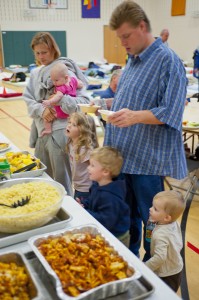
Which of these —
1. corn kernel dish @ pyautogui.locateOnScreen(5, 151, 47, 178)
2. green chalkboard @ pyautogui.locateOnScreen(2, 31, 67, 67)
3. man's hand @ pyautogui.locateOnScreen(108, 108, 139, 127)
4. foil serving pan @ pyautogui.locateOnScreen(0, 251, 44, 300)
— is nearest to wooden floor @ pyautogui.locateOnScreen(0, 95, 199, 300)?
man's hand @ pyautogui.locateOnScreen(108, 108, 139, 127)

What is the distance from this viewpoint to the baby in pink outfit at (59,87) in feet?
7.15

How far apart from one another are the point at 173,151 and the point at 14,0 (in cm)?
1091

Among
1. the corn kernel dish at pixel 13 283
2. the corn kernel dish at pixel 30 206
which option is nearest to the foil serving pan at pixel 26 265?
the corn kernel dish at pixel 13 283

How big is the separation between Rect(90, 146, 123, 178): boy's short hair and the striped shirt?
0.28ft

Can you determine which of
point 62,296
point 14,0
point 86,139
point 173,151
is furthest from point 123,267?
point 14,0

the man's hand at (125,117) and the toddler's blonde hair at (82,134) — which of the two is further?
the toddler's blonde hair at (82,134)

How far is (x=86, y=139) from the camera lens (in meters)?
2.08

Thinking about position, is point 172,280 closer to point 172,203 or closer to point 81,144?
point 172,203

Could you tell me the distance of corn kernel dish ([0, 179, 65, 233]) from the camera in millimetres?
1099

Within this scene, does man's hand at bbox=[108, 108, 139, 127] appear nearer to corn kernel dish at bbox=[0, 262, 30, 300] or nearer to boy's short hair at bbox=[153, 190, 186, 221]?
boy's short hair at bbox=[153, 190, 186, 221]

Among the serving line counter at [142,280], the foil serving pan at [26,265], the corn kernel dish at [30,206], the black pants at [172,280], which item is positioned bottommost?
the black pants at [172,280]

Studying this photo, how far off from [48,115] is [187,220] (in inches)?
56.4

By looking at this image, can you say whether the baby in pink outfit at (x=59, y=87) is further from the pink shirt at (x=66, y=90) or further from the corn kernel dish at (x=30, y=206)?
the corn kernel dish at (x=30, y=206)

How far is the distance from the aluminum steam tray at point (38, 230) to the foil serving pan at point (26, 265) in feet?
0.37
